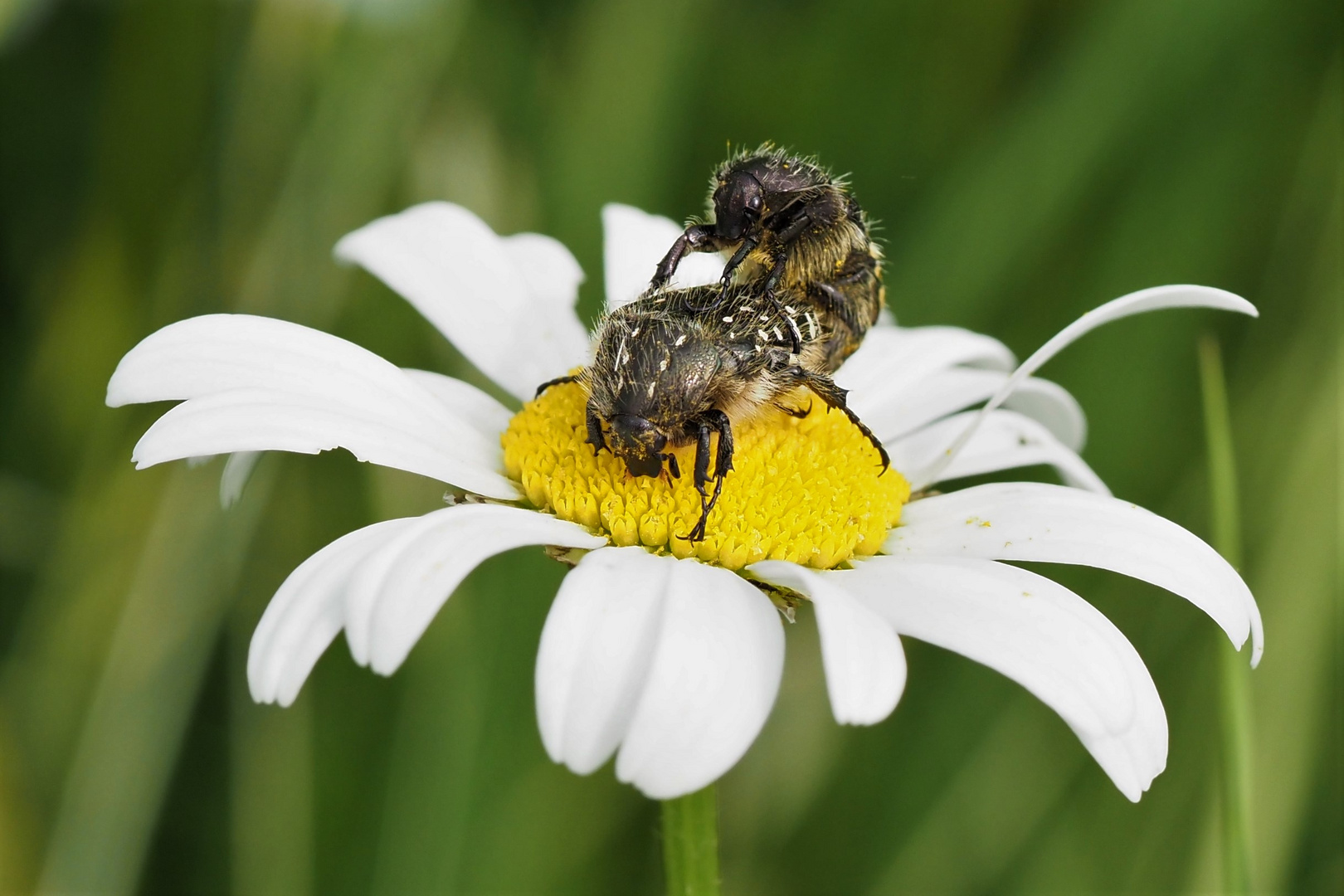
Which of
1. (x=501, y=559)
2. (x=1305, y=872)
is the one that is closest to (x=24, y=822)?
(x=501, y=559)

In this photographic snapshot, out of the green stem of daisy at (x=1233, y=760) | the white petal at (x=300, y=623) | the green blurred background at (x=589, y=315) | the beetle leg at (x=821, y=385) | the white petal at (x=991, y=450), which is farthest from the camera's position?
the green blurred background at (x=589, y=315)

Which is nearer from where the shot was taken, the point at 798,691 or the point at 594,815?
the point at 594,815

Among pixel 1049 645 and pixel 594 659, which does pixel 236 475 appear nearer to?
pixel 594 659

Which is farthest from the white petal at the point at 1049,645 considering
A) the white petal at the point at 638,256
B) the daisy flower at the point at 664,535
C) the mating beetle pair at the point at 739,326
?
the white petal at the point at 638,256

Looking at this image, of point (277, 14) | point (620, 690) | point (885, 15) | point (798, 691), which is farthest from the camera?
point (885, 15)

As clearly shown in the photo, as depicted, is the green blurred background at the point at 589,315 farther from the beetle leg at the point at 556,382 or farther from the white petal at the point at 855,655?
the white petal at the point at 855,655

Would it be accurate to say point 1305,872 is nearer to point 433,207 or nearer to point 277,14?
point 433,207
